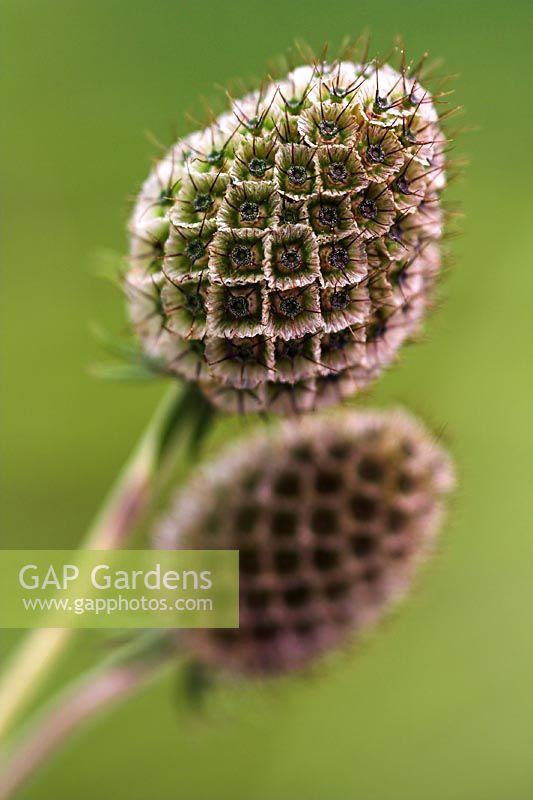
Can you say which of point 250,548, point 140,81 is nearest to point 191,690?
point 250,548

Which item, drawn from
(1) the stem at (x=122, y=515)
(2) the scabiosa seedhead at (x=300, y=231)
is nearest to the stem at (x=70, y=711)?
(1) the stem at (x=122, y=515)

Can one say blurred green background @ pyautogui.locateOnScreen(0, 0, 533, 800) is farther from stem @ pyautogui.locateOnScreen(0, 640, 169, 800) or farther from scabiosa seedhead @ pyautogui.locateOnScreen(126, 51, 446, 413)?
scabiosa seedhead @ pyautogui.locateOnScreen(126, 51, 446, 413)

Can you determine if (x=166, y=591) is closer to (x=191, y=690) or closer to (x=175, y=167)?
(x=191, y=690)

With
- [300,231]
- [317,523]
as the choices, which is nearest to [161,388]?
[317,523]

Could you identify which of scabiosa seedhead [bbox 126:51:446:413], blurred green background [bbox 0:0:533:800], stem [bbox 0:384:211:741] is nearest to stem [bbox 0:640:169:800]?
stem [bbox 0:384:211:741]

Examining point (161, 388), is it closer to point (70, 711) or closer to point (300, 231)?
point (70, 711)
